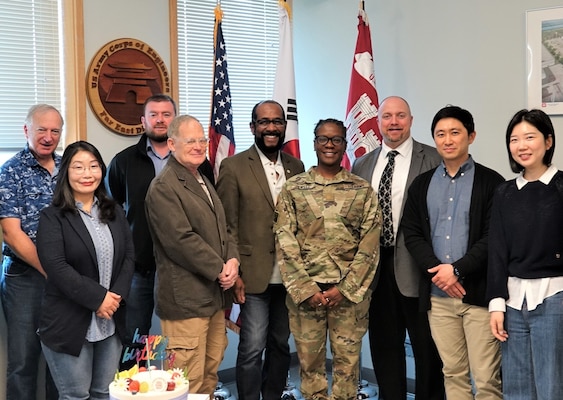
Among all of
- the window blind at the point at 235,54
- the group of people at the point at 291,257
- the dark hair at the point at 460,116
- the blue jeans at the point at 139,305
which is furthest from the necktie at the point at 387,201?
the window blind at the point at 235,54

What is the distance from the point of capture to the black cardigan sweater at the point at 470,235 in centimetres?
268

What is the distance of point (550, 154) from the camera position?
8.16ft

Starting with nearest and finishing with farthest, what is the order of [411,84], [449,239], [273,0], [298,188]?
[449,239] < [298,188] < [411,84] < [273,0]

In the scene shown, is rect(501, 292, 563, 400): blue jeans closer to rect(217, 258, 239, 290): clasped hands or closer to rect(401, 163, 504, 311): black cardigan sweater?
rect(401, 163, 504, 311): black cardigan sweater

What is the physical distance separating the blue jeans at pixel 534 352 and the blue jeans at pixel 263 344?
1.16 meters

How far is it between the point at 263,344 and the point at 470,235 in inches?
47.4

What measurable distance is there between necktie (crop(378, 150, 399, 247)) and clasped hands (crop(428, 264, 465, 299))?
0.37 meters

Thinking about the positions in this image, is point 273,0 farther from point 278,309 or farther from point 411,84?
point 278,309

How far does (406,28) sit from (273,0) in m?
1.08

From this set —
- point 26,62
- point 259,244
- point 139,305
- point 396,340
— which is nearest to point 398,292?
point 396,340

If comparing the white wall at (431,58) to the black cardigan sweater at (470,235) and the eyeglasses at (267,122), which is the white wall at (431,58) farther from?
the eyeglasses at (267,122)

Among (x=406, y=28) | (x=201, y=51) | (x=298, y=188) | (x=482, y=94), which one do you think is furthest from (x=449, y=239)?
(x=201, y=51)

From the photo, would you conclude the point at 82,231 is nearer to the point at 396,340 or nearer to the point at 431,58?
the point at 396,340

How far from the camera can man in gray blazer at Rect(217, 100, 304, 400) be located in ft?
10.1
